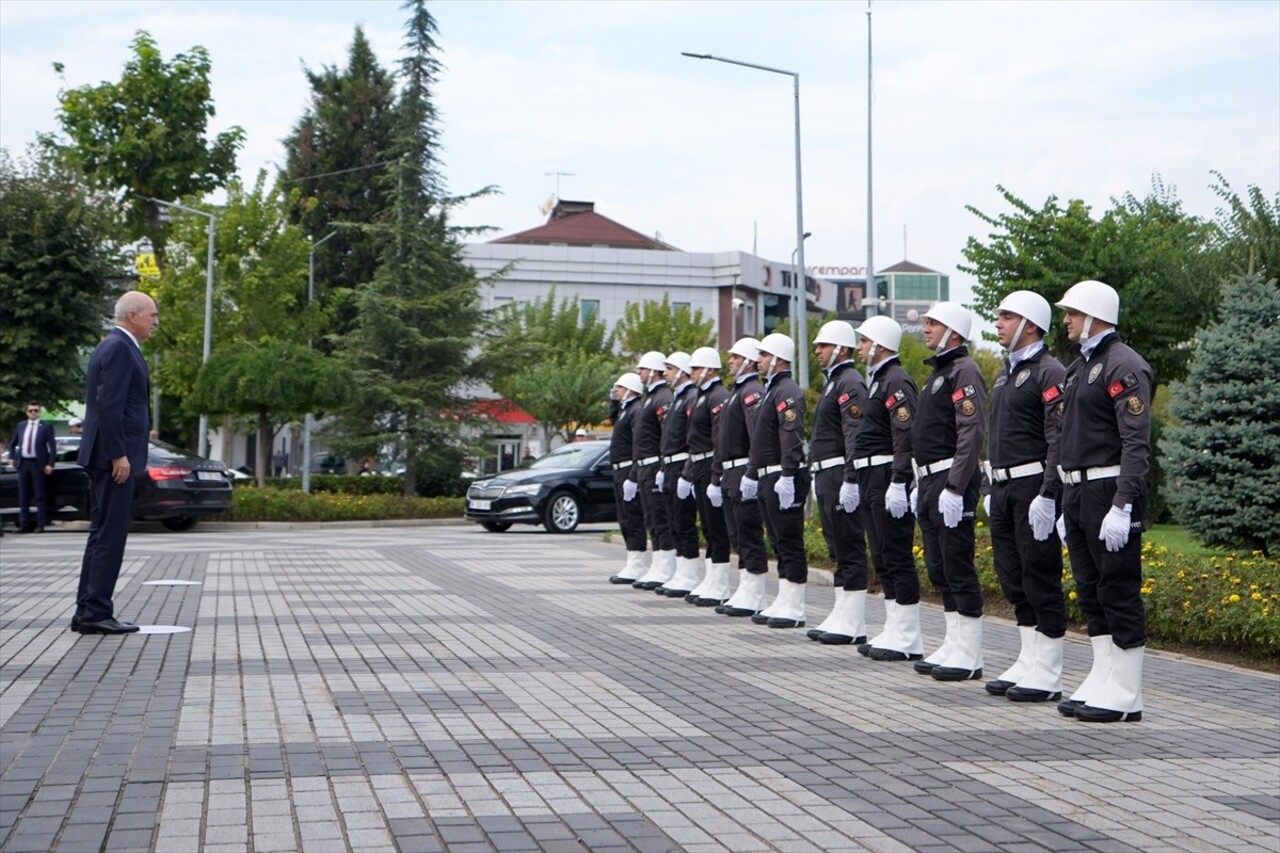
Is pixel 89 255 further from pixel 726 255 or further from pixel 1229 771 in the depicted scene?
pixel 726 255

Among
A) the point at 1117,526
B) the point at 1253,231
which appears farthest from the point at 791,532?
the point at 1253,231

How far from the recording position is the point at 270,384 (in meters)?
32.9

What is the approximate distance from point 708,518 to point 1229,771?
774 centimetres

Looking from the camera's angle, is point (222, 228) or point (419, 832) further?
point (222, 228)

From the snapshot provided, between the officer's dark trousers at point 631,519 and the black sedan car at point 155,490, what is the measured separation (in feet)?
35.0

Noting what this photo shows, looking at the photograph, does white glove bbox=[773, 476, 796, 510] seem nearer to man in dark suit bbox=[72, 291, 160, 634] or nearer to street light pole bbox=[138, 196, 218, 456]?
man in dark suit bbox=[72, 291, 160, 634]

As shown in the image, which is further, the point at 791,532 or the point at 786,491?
the point at 791,532

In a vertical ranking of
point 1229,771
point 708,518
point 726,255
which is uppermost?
point 726,255

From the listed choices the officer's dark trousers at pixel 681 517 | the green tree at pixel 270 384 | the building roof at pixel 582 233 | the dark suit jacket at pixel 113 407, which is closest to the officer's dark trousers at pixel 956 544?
the dark suit jacket at pixel 113 407

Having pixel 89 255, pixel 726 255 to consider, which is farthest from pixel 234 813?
pixel 726 255

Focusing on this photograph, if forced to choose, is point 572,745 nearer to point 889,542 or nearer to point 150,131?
point 889,542

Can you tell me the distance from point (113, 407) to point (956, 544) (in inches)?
210

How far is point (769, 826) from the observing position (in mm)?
5523

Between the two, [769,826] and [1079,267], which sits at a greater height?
[1079,267]
